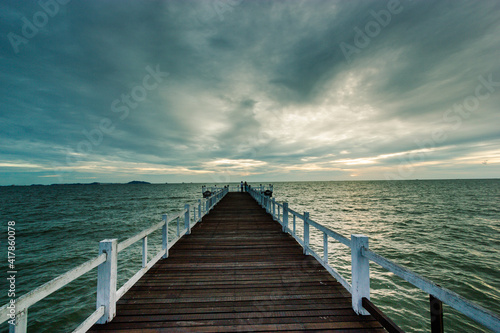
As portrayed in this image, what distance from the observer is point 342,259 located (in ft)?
36.1

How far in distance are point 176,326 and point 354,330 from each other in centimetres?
263

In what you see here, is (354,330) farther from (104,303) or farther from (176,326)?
(104,303)

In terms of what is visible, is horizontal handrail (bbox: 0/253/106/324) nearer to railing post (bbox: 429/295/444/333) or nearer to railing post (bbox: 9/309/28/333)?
railing post (bbox: 9/309/28/333)

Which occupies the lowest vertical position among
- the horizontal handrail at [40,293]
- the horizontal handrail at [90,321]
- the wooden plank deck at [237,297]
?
the wooden plank deck at [237,297]

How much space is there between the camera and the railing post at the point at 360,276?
361cm

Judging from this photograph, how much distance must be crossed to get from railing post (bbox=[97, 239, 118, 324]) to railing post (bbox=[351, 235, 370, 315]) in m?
3.90

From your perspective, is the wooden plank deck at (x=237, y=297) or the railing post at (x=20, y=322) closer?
the railing post at (x=20, y=322)

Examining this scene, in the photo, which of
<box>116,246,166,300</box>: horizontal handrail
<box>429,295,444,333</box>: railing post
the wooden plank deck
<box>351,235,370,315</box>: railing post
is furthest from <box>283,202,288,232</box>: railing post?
<box>429,295,444,333</box>: railing post

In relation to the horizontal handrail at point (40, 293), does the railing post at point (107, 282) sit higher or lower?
lower

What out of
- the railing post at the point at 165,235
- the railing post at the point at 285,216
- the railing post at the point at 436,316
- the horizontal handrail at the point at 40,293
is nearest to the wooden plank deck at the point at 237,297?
the railing post at the point at 165,235

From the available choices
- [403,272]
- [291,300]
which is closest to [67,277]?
[291,300]

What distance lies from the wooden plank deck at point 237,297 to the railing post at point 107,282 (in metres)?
0.17

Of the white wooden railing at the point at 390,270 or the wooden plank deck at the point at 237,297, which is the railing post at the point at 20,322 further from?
the white wooden railing at the point at 390,270

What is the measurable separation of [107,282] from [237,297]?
7.29 ft
